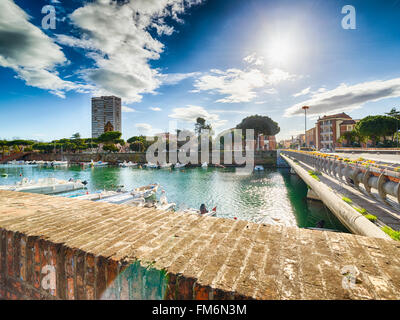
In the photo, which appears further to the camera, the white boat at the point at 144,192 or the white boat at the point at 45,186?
the white boat at the point at 45,186

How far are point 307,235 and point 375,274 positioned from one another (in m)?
0.59

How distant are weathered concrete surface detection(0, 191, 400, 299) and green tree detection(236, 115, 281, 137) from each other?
73137 mm

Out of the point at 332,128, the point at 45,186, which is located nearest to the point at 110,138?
the point at 45,186

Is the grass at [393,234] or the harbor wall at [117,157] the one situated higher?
the harbor wall at [117,157]

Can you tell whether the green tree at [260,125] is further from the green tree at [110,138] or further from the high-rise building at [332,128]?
the green tree at [110,138]

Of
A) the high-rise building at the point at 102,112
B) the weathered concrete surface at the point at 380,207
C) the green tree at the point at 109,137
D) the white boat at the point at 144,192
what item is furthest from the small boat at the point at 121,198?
Result: the high-rise building at the point at 102,112

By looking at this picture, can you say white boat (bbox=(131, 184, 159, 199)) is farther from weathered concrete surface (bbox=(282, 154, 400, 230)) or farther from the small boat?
weathered concrete surface (bbox=(282, 154, 400, 230))

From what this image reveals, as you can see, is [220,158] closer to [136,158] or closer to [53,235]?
[136,158]

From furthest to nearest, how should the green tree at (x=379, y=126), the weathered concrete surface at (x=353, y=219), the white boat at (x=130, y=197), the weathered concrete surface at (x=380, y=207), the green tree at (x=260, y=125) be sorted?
the green tree at (x=260, y=125), the green tree at (x=379, y=126), the white boat at (x=130, y=197), the weathered concrete surface at (x=380, y=207), the weathered concrete surface at (x=353, y=219)

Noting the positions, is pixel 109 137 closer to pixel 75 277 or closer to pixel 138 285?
pixel 75 277

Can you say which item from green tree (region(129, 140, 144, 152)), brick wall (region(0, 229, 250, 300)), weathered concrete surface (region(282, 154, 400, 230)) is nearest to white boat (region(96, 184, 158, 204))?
weathered concrete surface (region(282, 154, 400, 230))

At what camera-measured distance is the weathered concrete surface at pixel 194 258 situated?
1240mm

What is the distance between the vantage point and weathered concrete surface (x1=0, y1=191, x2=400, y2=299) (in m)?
1.24

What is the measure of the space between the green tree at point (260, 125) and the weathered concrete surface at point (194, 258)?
73137mm
